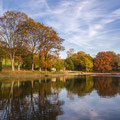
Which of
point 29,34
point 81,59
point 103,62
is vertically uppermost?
point 29,34

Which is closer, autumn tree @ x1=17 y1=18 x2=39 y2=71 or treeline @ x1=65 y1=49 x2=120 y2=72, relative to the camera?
autumn tree @ x1=17 y1=18 x2=39 y2=71

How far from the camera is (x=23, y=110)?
8102 millimetres

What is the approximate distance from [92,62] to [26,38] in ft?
203

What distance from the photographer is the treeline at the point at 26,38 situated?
41.2 meters

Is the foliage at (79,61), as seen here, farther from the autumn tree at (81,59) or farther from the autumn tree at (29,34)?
the autumn tree at (29,34)

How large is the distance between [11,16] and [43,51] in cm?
1718

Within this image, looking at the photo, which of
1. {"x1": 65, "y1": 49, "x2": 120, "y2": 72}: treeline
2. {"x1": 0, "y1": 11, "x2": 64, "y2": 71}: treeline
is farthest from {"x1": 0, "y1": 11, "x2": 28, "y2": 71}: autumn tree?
{"x1": 65, "y1": 49, "x2": 120, "y2": 72}: treeline

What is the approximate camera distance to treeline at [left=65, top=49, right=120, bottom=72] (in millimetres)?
89875

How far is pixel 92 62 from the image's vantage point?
9581cm

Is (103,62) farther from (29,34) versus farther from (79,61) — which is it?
(29,34)

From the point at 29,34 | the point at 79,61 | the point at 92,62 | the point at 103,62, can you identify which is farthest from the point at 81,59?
the point at 29,34

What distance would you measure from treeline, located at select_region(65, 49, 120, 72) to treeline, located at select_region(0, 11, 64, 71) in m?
40.8

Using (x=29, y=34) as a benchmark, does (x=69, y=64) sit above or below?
below

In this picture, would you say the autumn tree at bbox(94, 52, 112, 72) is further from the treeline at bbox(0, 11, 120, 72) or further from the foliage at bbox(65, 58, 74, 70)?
the treeline at bbox(0, 11, 120, 72)
